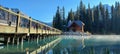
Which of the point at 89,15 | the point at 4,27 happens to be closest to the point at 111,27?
the point at 89,15

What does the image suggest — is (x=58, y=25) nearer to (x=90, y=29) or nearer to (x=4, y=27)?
(x=90, y=29)

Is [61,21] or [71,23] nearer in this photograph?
[71,23]

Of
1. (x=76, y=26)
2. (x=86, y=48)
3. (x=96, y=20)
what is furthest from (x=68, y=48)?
(x=96, y=20)

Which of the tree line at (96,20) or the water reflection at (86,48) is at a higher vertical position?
the tree line at (96,20)

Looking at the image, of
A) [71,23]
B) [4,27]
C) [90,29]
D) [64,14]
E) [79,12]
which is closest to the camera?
[4,27]

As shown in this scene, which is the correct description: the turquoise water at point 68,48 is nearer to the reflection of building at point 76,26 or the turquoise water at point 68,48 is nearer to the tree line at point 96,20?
the reflection of building at point 76,26

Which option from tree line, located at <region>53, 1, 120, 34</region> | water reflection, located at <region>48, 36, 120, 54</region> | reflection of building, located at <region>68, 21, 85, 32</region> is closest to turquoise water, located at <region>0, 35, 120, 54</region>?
water reflection, located at <region>48, 36, 120, 54</region>

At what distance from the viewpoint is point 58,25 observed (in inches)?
3912

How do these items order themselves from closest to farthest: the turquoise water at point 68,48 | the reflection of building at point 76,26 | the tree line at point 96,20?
the turquoise water at point 68,48 → the reflection of building at point 76,26 → the tree line at point 96,20

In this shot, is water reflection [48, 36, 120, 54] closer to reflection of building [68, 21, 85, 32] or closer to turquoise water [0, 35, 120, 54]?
turquoise water [0, 35, 120, 54]

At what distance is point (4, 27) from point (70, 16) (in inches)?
3621

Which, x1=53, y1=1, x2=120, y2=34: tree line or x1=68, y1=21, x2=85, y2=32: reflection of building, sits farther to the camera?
x1=53, y1=1, x2=120, y2=34: tree line

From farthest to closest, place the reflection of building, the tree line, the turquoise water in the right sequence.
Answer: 1. the tree line
2. the reflection of building
3. the turquoise water

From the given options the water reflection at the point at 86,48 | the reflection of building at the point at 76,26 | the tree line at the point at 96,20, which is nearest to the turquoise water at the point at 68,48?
the water reflection at the point at 86,48
